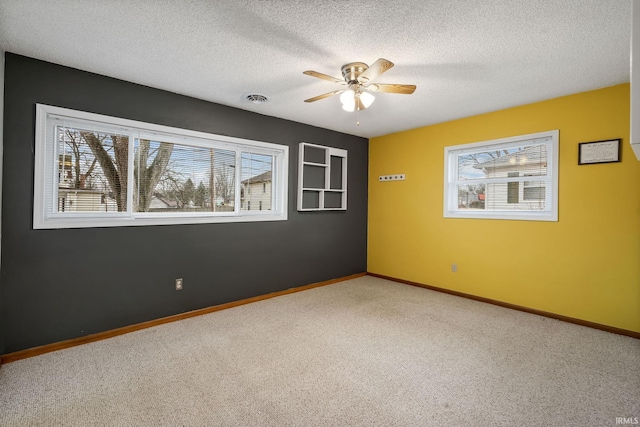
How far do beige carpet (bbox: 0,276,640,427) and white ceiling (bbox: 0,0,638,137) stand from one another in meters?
2.45

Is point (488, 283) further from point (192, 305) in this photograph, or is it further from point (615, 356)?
point (192, 305)

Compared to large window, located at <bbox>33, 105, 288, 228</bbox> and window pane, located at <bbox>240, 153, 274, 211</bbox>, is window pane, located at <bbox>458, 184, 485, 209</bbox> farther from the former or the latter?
window pane, located at <bbox>240, 153, 274, 211</bbox>

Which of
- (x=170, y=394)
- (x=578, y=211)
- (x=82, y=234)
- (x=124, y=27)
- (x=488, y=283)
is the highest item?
(x=124, y=27)

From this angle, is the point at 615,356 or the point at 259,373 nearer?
the point at 259,373

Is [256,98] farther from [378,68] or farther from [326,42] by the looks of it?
[378,68]

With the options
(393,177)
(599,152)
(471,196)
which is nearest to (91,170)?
(393,177)

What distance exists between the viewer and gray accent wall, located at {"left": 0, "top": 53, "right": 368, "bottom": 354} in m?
2.47

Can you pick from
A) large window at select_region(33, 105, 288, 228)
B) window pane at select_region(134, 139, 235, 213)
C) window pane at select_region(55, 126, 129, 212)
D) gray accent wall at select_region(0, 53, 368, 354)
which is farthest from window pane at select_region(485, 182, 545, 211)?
window pane at select_region(55, 126, 129, 212)

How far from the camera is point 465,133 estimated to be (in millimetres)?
4117

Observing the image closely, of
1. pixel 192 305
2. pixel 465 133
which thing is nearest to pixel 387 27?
pixel 465 133

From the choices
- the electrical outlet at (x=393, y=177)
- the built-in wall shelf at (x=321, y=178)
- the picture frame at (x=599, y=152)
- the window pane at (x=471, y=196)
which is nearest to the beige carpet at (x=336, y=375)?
the window pane at (x=471, y=196)

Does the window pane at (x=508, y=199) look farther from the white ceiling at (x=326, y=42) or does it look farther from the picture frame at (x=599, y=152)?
the white ceiling at (x=326, y=42)

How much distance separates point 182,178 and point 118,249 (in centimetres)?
98

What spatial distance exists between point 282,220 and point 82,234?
2.21 metres
